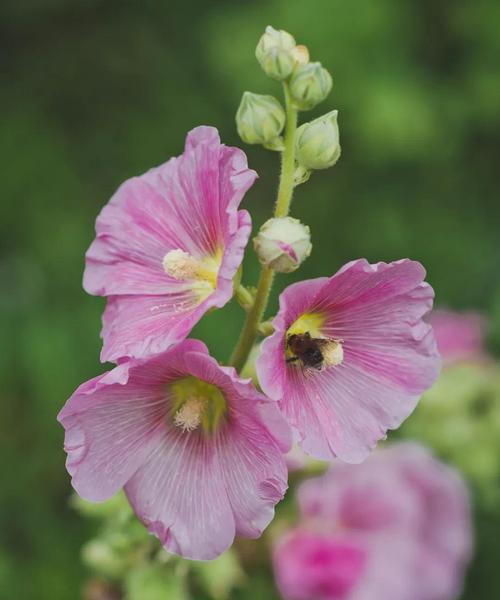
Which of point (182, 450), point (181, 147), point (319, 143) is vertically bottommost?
point (181, 147)

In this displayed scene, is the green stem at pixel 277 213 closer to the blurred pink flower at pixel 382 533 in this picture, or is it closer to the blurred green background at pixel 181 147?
the blurred pink flower at pixel 382 533

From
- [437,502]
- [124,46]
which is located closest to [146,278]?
[437,502]

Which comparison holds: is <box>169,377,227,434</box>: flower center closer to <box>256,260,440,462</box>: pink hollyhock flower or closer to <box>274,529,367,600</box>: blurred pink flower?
<box>256,260,440,462</box>: pink hollyhock flower

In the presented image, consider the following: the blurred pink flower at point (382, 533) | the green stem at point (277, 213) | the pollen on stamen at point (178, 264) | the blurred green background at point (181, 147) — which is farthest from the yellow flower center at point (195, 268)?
the blurred green background at point (181, 147)

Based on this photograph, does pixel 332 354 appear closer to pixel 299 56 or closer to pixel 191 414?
pixel 191 414

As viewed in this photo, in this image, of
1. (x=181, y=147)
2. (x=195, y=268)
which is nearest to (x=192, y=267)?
(x=195, y=268)

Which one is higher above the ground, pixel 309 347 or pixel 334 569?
pixel 309 347
